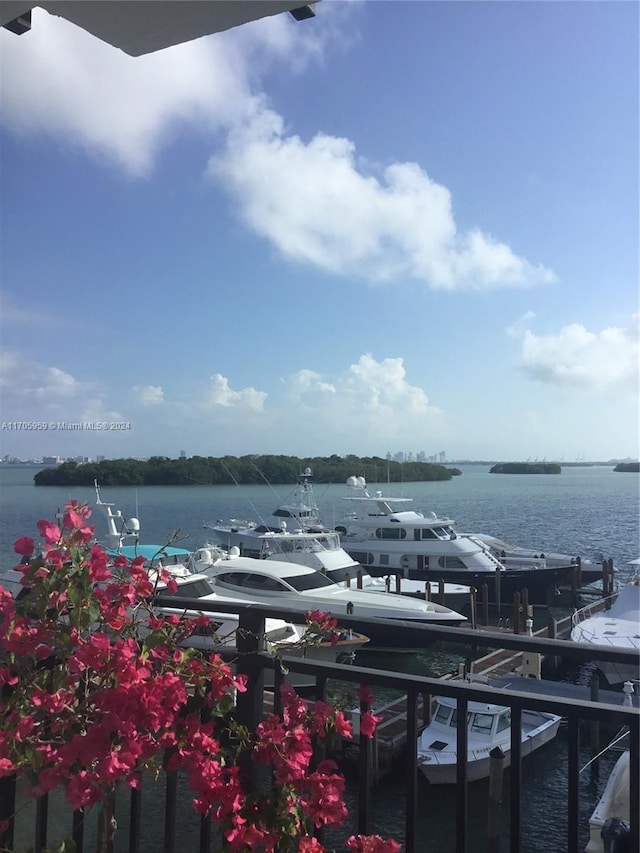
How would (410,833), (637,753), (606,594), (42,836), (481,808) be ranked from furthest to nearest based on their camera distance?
(606,594) < (481,808) < (42,836) < (410,833) < (637,753)

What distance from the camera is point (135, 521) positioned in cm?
1506

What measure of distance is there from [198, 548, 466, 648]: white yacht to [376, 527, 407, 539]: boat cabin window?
7.33 meters

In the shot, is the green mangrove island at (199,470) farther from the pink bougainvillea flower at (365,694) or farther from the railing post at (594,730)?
the pink bougainvillea flower at (365,694)

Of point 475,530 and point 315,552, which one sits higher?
point 315,552

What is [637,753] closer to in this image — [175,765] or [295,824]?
[295,824]

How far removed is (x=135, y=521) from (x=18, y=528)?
24048mm

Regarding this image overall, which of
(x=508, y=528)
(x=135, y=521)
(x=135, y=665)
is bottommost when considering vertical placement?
(x=508, y=528)

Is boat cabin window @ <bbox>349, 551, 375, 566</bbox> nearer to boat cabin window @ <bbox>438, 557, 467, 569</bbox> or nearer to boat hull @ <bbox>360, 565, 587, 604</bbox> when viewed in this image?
boat hull @ <bbox>360, 565, 587, 604</bbox>

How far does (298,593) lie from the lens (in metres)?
14.7

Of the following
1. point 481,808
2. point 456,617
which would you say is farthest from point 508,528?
point 481,808

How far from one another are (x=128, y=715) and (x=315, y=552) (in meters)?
16.9

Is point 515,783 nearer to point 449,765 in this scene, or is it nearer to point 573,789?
point 573,789

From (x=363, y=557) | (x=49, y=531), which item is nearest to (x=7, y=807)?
(x=49, y=531)

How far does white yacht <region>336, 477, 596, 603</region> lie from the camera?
2177cm
